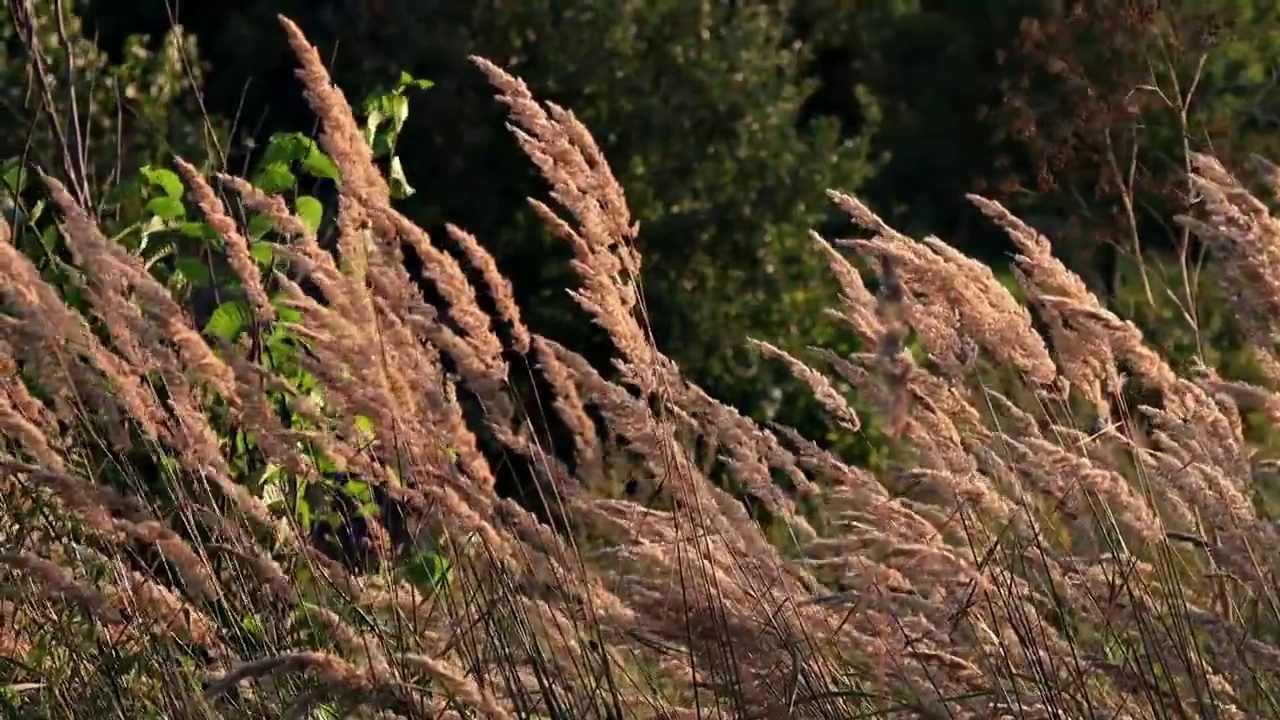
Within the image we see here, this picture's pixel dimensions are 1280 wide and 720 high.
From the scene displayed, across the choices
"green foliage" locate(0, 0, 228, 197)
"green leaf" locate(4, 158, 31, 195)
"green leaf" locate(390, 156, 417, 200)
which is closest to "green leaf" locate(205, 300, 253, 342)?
"green leaf" locate(390, 156, 417, 200)

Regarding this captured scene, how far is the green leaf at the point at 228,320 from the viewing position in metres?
3.87

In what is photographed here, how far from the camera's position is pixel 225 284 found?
4.08m

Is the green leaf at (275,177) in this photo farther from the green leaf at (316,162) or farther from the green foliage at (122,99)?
the green foliage at (122,99)

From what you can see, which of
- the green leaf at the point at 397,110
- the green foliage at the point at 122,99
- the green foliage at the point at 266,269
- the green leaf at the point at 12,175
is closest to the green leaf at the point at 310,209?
the green foliage at the point at 266,269

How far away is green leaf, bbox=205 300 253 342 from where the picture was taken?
12.7 feet

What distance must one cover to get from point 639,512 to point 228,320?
1258mm

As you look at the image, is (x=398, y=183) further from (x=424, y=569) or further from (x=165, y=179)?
(x=424, y=569)

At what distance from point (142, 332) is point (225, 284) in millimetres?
1193

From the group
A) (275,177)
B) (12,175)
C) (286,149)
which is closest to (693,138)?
(12,175)

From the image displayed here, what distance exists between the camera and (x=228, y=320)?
3.91m

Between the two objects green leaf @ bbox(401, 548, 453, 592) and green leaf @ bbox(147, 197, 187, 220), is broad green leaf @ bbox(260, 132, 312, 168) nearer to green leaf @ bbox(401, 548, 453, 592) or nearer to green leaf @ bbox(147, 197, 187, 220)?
green leaf @ bbox(147, 197, 187, 220)

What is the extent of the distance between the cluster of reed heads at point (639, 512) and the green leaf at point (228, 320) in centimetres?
67

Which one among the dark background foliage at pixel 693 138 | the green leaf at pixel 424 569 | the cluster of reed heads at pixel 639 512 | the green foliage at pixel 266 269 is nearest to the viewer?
the cluster of reed heads at pixel 639 512

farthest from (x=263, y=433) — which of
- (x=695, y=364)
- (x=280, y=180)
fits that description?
(x=695, y=364)
